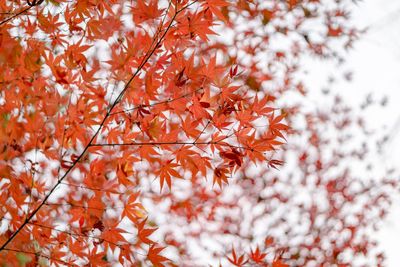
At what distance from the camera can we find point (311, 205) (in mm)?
5352

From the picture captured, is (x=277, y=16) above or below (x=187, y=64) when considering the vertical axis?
above

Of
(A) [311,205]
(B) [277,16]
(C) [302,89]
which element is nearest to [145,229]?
(B) [277,16]

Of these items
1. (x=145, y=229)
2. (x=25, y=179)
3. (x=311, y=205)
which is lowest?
(x=145, y=229)

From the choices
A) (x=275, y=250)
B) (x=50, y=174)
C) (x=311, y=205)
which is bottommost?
(x=50, y=174)

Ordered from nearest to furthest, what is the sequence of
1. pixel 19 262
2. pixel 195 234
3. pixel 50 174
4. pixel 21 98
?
pixel 19 262 < pixel 21 98 < pixel 50 174 < pixel 195 234

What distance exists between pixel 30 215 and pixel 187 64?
71cm

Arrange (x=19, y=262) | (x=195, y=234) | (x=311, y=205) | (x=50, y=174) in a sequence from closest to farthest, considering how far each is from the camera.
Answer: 1. (x=19, y=262)
2. (x=50, y=174)
3. (x=195, y=234)
4. (x=311, y=205)

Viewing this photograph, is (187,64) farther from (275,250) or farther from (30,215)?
(275,250)

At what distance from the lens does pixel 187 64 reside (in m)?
1.37

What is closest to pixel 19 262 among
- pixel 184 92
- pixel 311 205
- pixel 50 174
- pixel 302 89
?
pixel 184 92

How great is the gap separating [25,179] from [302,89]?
10.4ft

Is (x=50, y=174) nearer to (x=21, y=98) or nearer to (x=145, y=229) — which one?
(x=21, y=98)

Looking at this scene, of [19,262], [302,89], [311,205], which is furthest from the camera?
[311,205]

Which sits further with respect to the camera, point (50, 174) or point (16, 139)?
point (50, 174)
